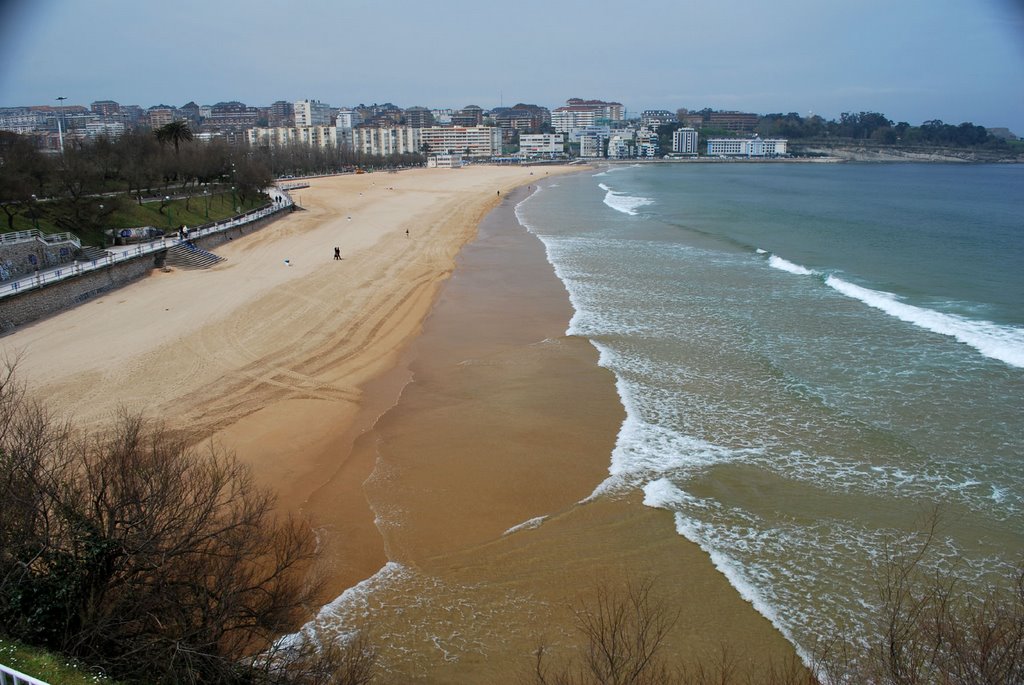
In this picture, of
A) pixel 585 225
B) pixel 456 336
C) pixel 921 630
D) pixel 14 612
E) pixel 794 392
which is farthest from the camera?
pixel 585 225

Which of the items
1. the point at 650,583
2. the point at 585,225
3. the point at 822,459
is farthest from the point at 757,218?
the point at 650,583

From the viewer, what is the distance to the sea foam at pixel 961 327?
20.9m

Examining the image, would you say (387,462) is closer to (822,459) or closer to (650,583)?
(650,583)

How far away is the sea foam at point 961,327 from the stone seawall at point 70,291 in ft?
93.5

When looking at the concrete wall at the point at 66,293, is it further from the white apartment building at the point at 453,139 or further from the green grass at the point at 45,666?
the white apartment building at the point at 453,139

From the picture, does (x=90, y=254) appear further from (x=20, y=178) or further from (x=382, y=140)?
(x=382, y=140)

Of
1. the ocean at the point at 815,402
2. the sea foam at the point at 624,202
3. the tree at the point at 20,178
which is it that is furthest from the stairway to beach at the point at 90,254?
the sea foam at the point at 624,202

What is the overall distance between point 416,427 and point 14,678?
1074 centimetres

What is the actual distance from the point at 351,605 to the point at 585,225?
1694 inches

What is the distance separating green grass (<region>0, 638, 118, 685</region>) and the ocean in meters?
7.80

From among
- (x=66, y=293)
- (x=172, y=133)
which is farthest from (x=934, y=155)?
(x=66, y=293)

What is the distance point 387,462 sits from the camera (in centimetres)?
1405

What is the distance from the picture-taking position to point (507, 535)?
11430mm

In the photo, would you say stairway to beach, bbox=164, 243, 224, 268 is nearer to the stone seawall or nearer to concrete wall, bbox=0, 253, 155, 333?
the stone seawall
